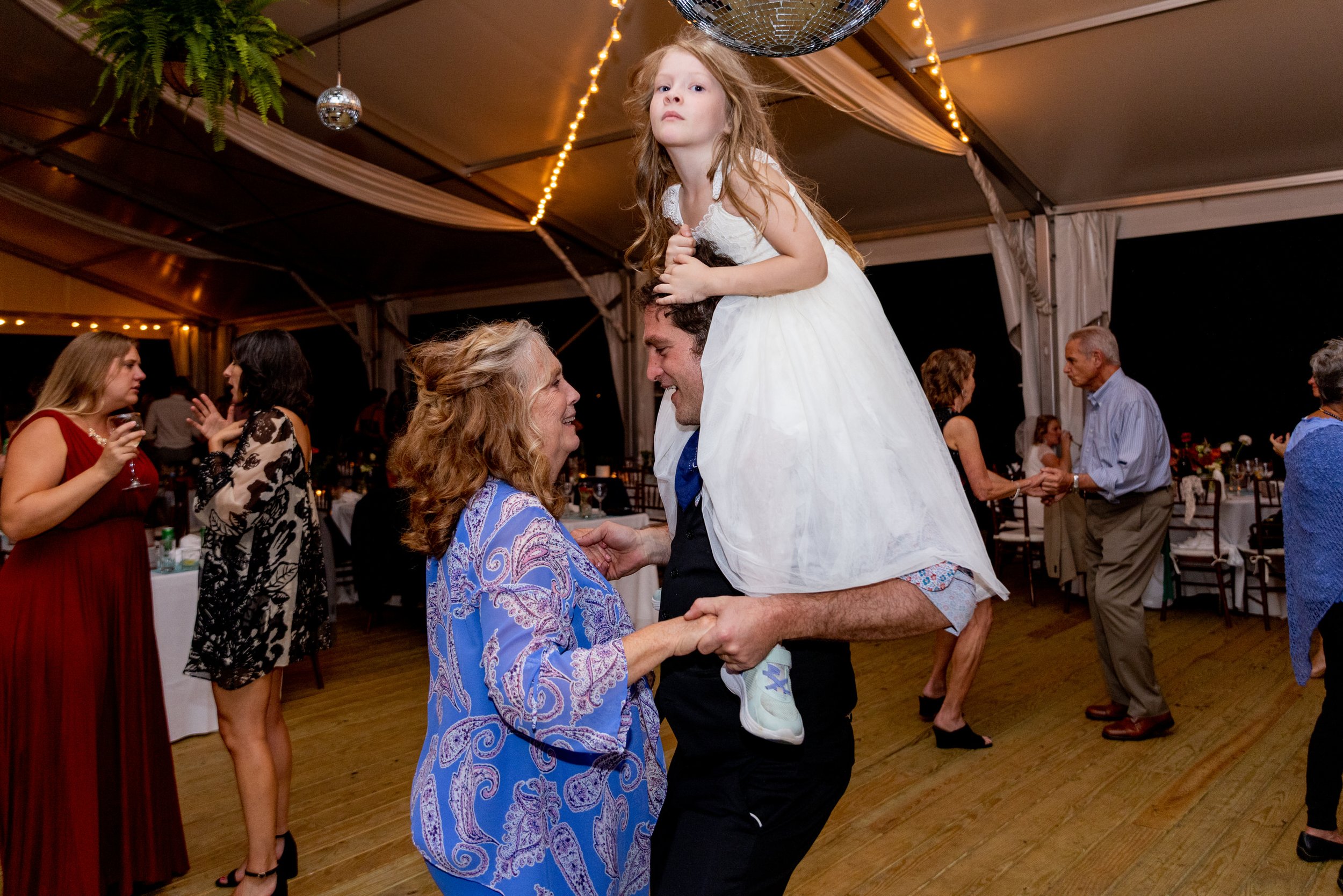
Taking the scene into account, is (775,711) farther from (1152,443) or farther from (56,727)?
(1152,443)

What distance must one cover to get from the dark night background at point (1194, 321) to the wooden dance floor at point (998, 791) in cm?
295

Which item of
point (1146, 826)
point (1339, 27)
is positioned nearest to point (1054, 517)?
point (1339, 27)

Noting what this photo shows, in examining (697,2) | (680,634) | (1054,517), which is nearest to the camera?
(680,634)

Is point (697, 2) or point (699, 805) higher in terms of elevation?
point (697, 2)

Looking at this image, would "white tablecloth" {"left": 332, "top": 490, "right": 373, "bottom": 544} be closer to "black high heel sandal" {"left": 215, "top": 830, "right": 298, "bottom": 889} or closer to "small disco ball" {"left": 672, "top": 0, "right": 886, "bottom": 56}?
"black high heel sandal" {"left": 215, "top": 830, "right": 298, "bottom": 889}

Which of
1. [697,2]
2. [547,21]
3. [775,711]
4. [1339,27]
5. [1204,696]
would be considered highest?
[547,21]

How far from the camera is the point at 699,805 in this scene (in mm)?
1448

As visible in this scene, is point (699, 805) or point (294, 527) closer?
point (699, 805)

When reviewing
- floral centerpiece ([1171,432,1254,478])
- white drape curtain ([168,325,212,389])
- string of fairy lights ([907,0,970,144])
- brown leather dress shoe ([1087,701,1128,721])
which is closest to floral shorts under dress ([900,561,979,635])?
brown leather dress shoe ([1087,701,1128,721])

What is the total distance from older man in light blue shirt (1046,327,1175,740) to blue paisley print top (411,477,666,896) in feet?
10.5

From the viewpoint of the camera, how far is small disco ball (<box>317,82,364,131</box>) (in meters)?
5.88

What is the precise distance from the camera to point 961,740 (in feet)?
13.3

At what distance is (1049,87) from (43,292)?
46.6 feet

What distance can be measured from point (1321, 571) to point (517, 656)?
2566mm
